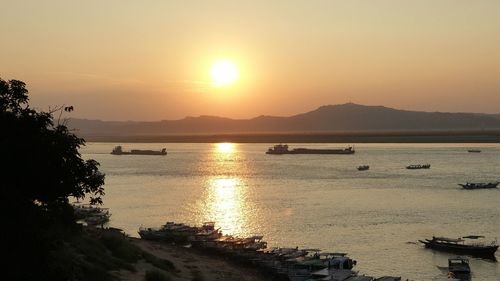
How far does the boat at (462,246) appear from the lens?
41.2 meters

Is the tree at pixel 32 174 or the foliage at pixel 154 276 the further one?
the foliage at pixel 154 276

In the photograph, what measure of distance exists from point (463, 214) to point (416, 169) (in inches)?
2447

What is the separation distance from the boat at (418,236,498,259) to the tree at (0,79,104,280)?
1311 inches

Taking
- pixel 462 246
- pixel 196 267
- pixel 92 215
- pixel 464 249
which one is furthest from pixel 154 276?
pixel 92 215

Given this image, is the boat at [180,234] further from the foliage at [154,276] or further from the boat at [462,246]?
the foliage at [154,276]

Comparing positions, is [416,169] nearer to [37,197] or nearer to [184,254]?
[184,254]

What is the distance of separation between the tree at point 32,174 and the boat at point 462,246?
33287mm

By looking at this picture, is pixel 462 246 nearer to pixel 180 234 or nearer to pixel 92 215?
pixel 180 234

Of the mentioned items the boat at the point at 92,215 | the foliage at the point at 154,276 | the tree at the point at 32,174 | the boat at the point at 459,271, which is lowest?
the boat at the point at 459,271

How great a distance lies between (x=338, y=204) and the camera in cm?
6800

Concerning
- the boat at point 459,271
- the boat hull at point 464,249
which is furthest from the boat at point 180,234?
the boat at point 459,271

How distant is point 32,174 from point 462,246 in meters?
35.5

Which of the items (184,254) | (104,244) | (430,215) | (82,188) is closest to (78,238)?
(104,244)

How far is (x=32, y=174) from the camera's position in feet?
42.9
